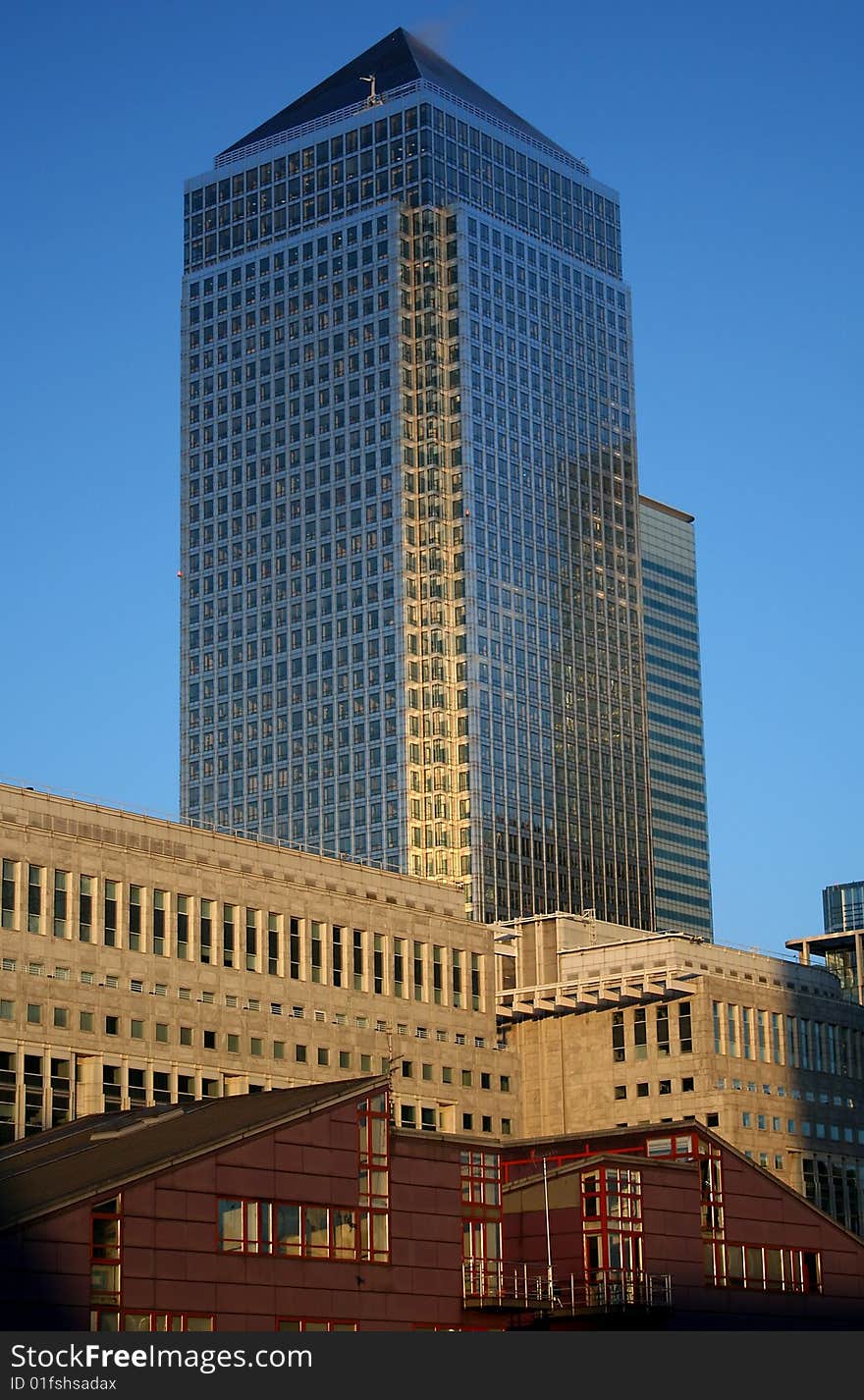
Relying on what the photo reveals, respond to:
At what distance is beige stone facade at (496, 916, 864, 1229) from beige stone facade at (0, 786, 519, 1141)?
9826mm

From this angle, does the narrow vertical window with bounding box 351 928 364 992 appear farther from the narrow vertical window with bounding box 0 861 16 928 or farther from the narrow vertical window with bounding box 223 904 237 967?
the narrow vertical window with bounding box 0 861 16 928

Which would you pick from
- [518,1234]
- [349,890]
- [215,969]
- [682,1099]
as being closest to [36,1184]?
[518,1234]

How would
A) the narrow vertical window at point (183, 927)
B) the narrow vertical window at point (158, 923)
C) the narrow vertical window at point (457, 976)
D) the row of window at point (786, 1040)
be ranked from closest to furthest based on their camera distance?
the narrow vertical window at point (158, 923) < the narrow vertical window at point (183, 927) < the narrow vertical window at point (457, 976) < the row of window at point (786, 1040)

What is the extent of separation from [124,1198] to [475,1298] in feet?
67.4

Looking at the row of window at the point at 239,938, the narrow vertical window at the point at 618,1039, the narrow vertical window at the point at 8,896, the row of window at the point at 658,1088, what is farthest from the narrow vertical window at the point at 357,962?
the narrow vertical window at the point at 8,896

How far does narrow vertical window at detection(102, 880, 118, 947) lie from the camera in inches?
5876

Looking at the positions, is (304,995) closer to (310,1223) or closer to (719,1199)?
Result: (719,1199)

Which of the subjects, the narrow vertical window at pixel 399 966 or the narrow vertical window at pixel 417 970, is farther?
the narrow vertical window at pixel 417 970

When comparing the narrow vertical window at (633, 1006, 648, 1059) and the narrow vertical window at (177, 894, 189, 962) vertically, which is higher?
the narrow vertical window at (177, 894, 189, 962)

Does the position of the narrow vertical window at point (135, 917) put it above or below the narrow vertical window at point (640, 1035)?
above

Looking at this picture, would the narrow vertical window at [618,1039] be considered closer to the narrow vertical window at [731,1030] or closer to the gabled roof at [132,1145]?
the narrow vertical window at [731,1030]

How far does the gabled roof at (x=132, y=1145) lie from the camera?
97.4 m

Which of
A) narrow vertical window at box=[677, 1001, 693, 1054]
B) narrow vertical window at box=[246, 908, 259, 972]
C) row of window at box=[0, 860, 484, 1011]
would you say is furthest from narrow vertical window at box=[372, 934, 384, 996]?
narrow vertical window at box=[677, 1001, 693, 1054]

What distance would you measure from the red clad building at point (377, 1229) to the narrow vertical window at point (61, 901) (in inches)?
733
